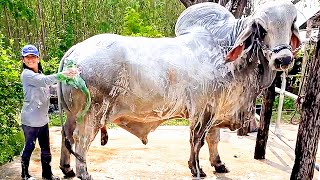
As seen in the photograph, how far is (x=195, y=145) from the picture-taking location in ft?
13.3

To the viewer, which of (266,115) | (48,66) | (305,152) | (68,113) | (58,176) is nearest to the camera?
(305,152)

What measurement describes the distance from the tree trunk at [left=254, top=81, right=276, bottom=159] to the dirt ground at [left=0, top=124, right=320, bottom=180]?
0.11 meters

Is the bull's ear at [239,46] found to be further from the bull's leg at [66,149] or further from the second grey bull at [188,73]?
the bull's leg at [66,149]

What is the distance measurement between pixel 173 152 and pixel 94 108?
172 centimetres

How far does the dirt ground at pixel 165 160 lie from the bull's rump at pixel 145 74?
2.24 feet

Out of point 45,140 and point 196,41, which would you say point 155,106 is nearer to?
point 196,41

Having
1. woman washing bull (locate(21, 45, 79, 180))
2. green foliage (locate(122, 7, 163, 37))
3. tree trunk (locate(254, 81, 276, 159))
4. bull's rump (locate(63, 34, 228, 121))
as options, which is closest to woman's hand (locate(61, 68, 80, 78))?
bull's rump (locate(63, 34, 228, 121))

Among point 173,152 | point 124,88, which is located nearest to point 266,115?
point 173,152

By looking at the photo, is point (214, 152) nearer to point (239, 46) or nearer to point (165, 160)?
point (165, 160)

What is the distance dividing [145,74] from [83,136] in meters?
0.72

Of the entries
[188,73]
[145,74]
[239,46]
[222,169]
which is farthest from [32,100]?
[222,169]

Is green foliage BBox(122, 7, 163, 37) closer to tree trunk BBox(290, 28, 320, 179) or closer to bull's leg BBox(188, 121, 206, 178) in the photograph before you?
bull's leg BBox(188, 121, 206, 178)

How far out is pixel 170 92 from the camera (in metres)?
3.76

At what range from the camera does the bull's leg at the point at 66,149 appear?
3816 mm
